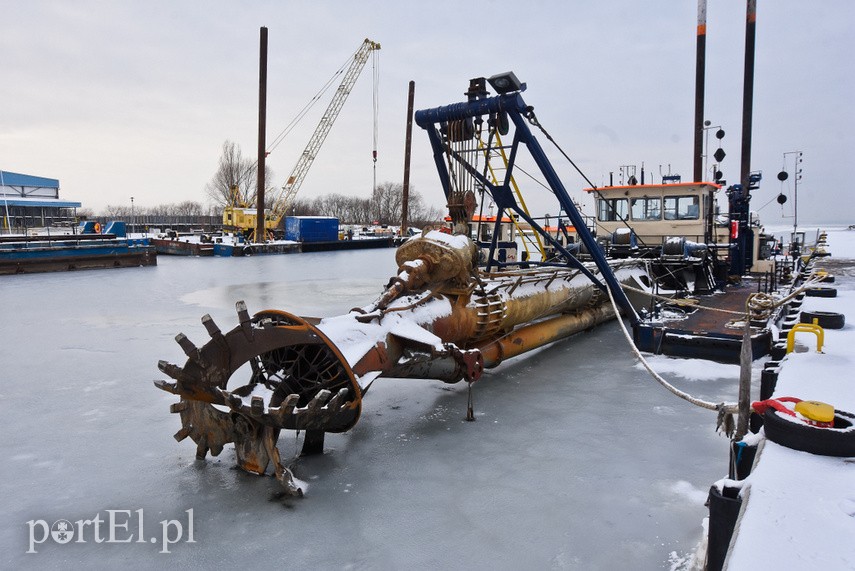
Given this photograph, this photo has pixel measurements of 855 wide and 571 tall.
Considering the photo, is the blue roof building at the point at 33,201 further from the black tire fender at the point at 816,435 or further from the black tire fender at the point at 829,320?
the black tire fender at the point at 816,435

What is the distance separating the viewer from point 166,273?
64.8 ft

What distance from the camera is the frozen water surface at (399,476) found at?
323 cm

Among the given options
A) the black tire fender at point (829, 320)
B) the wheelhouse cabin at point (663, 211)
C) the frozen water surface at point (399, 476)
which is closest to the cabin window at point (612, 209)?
the wheelhouse cabin at point (663, 211)

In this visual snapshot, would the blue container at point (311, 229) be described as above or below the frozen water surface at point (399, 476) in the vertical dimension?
above

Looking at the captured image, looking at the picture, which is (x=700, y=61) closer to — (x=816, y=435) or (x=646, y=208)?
(x=646, y=208)

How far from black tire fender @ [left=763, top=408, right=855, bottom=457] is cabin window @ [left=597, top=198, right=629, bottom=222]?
35.0 ft

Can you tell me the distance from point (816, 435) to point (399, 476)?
2713 millimetres

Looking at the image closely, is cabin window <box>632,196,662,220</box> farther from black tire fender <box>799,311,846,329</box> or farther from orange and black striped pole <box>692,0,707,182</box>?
orange and black striped pole <box>692,0,707,182</box>

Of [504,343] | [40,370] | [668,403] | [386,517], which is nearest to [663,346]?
[668,403]

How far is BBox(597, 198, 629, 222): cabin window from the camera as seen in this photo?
12952 mm

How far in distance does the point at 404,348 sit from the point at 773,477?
121 inches

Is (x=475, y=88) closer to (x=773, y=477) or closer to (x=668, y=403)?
(x=668, y=403)

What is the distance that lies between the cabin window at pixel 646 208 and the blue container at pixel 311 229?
24.9 metres

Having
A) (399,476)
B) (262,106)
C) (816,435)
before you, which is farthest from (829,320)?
(262,106)
